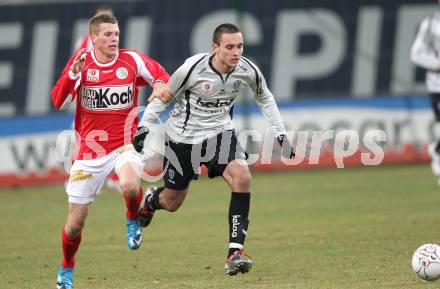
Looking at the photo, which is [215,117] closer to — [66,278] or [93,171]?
[93,171]

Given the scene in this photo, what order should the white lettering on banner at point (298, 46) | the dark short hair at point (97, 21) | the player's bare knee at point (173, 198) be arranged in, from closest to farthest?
the dark short hair at point (97, 21), the player's bare knee at point (173, 198), the white lettering on banner at point (298, 46)

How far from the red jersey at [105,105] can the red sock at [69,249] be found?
792 millimetres

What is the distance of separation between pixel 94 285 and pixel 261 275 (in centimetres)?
155

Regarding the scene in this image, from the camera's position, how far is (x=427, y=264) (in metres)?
8.22

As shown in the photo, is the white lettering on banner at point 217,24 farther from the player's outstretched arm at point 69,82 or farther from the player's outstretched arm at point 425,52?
the player's outstretched arm at point 69,82

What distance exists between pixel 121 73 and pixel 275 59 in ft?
34.7

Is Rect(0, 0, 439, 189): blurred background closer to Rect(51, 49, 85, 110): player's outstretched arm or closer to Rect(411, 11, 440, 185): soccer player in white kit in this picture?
Rect(411, 11, 440, 185): soccer player in white kit

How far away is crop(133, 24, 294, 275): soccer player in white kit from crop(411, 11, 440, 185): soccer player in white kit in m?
6.69

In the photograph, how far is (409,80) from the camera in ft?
66.6

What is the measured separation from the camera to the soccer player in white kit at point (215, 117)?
915cm

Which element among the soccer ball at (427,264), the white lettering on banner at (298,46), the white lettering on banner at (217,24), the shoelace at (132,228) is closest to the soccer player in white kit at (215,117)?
the shoelace at (132,228)

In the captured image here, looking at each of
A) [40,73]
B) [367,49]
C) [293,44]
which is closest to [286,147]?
[40,73]

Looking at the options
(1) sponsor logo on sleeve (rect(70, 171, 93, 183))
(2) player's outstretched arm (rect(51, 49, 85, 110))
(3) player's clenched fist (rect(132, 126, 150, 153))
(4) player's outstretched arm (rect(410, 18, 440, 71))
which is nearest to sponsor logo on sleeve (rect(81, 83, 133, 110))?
(2) player's outstretched arm (rect(51, 49, 85, 110))

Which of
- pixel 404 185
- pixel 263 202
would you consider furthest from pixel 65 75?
pixel 404 185
